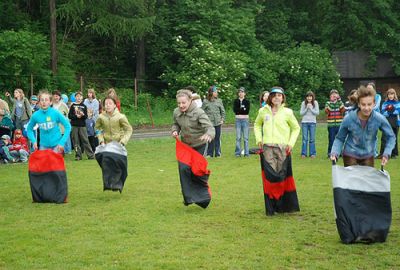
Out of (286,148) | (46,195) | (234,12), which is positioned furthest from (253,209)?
(234,12)

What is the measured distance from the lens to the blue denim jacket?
9.00 metres

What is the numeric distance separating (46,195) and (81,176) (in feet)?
12.8

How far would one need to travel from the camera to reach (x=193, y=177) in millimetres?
11109

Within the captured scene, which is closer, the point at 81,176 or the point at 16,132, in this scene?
the point at 81,176

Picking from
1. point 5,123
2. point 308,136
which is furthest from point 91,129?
point 308,136

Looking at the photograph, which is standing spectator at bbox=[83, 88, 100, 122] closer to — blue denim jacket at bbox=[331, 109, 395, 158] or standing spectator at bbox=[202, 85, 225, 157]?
standing spectator at bbox=[202, 85, 225, 157]

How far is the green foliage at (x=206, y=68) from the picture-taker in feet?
130

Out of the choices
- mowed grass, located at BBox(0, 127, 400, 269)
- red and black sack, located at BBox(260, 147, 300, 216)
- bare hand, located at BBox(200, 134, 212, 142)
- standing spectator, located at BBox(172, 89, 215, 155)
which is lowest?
mowed grass, located at BBox(0, 127, 400, 269)

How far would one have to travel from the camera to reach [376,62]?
4903 cm

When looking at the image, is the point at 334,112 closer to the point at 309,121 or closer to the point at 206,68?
the point at 309,121

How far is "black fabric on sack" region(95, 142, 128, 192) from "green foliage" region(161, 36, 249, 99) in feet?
87.8

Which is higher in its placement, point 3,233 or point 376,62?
point 376,62

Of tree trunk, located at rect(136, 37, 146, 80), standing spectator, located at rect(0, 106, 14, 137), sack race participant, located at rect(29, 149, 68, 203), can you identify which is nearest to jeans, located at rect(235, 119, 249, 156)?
standing spectator, located at rect(0, 106, 14, 137)

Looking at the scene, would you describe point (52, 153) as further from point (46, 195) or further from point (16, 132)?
point (16, 132)
